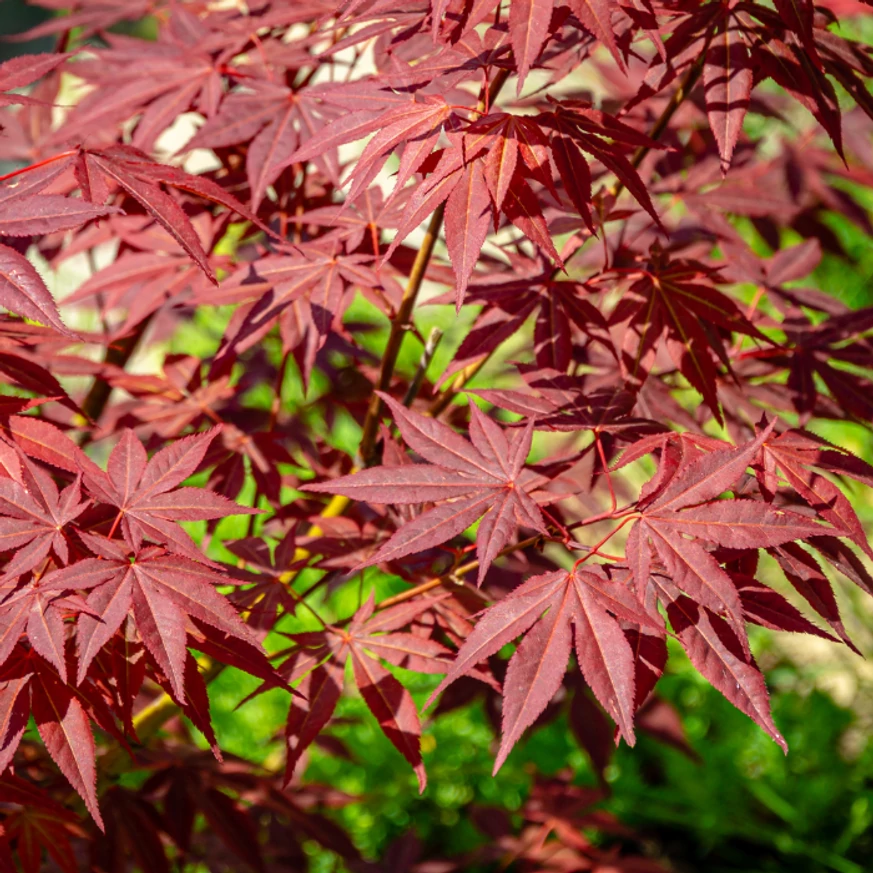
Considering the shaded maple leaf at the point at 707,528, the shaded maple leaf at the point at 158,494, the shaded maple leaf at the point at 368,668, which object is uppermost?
the shaded maple leaf at the point at 158,494

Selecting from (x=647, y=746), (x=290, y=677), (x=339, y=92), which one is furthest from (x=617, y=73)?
(x=647, y=746)

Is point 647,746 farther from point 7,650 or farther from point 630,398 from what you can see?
point 7,650

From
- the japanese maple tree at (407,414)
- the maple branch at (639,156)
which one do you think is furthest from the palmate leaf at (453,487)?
the maple branch at (639,156)

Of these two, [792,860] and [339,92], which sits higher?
[339,92]

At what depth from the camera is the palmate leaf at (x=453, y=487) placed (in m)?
0.95

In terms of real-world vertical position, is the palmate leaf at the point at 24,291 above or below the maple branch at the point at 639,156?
above

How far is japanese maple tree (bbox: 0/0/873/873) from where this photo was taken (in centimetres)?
91

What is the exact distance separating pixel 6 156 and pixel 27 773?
118 centimetres

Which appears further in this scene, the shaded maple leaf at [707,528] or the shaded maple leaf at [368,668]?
the shaded maple leaf at [368,668]

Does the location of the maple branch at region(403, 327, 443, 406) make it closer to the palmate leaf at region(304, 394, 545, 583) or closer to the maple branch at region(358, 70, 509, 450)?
the maple branch at region(358, 70, 509, 450)

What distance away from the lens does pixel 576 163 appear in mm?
1025

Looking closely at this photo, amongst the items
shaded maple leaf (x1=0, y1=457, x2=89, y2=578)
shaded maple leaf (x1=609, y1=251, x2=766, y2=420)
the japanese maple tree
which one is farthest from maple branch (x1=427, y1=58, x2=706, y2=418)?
shaded maple leaf (x1=0, y1=457, x2=89, y2=578)

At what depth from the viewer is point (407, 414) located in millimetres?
1037

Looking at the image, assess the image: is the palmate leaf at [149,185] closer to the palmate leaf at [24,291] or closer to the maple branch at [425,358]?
the palmate leaf at [24,291]
